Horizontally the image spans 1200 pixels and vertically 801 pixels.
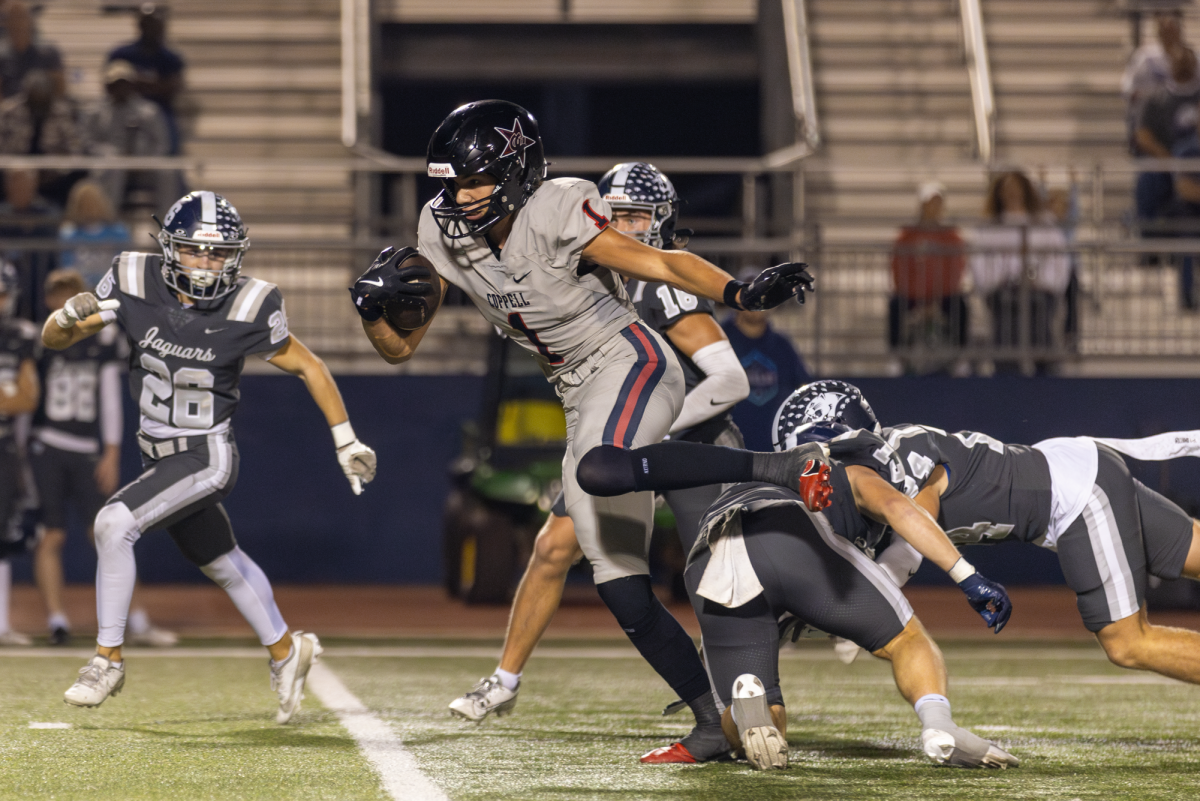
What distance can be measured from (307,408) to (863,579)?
718 centimetres

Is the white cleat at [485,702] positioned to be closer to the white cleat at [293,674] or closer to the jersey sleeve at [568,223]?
the white cleat at [293,674]

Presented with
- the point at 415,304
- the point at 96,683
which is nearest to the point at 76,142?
A: the point at 96,683

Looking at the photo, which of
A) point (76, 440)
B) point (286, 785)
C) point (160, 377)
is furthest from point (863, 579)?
point (76, 440)

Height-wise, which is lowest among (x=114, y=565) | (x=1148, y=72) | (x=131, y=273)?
(x=114, y=565)

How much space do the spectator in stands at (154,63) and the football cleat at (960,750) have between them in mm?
10040

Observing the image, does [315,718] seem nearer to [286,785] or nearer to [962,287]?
[286,785]

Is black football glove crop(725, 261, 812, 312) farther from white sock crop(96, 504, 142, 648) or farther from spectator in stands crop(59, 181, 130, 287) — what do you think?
spectator in stands crop(59, 181, 130, 287)

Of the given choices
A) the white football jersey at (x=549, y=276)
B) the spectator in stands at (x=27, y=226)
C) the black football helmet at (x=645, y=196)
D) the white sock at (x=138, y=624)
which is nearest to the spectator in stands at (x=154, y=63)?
the spectator in stands at (x=27, y=226)

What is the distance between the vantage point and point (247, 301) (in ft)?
19.1

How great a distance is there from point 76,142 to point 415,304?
8.57 meters

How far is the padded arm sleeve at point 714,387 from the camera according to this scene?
533cm

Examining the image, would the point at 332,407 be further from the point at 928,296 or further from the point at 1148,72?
the point at 1148,72

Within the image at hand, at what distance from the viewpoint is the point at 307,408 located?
11.3m

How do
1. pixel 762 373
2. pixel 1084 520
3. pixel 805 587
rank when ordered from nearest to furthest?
pixel 805 587, pixel 1084 520, pixel 762 373
